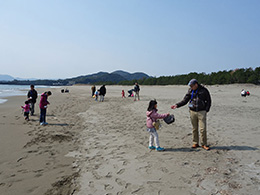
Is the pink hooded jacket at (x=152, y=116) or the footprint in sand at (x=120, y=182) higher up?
the pink hooded jacket at (x=152, y=116)

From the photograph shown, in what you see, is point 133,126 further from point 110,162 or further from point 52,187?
point 52,187

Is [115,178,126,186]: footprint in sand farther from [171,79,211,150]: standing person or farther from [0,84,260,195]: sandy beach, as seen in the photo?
[171,79,211,150]: standing person

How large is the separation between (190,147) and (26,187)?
14.2ft

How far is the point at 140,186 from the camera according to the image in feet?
11.1

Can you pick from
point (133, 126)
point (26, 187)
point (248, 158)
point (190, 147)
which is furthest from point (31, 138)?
point (248, 158)

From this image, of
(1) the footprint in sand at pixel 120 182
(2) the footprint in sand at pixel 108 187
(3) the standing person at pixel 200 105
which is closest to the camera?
(2) the footprint in sand at pixel 108 187

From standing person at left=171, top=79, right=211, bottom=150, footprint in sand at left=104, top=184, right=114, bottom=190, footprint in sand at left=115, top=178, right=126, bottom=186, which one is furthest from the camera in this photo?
standing person at left=171, top=79, right=211, bottom=150

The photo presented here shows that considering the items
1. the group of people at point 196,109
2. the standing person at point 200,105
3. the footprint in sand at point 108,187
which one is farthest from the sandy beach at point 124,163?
the standing person at point 200,105

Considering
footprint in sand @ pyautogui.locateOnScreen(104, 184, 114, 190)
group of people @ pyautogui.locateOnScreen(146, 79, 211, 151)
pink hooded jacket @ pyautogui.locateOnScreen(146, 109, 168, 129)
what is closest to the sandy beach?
footprint in sand @ pyautogui.locateOnScreen(104, 184, 114, 190)

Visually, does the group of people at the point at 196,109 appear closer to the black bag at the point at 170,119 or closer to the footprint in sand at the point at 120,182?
the black bag at the point at 170,119

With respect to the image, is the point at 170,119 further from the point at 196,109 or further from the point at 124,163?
the point at 124,163

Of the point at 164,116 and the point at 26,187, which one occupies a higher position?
the point at 164,116

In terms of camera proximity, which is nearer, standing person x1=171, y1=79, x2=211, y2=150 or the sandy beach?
the sandy beach

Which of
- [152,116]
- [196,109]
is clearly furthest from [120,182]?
[196,109]
